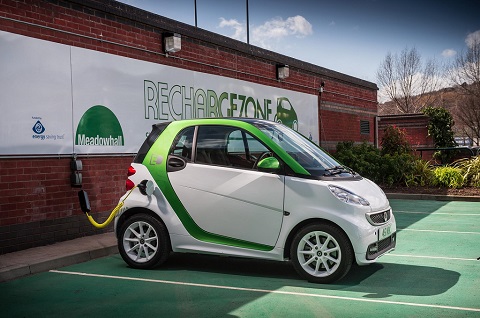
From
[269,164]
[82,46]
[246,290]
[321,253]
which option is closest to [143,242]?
[246,290]

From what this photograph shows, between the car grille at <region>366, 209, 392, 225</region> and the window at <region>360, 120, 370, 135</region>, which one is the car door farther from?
the window at <region>360, 120, 370, 135</region>

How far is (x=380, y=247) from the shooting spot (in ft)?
21.4

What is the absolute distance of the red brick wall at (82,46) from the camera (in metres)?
8.30

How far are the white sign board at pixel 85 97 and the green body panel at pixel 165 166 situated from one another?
2.29m

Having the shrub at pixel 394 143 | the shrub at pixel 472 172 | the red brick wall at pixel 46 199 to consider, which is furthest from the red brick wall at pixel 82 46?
the shrub at pixel 394 143

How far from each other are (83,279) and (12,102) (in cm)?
296

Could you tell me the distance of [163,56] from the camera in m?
11.5

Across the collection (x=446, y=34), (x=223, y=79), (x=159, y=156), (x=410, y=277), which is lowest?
(x=410, y=277)

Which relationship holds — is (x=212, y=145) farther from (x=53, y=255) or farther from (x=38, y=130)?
(x=38, y=130)

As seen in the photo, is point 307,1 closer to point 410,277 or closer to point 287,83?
point 287,83

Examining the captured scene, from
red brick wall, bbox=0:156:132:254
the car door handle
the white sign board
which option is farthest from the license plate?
the white sign board

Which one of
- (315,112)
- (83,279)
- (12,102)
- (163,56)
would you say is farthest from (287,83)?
(83,279)

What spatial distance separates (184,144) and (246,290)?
6.94ft

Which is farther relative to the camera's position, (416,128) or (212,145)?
(416,128)
